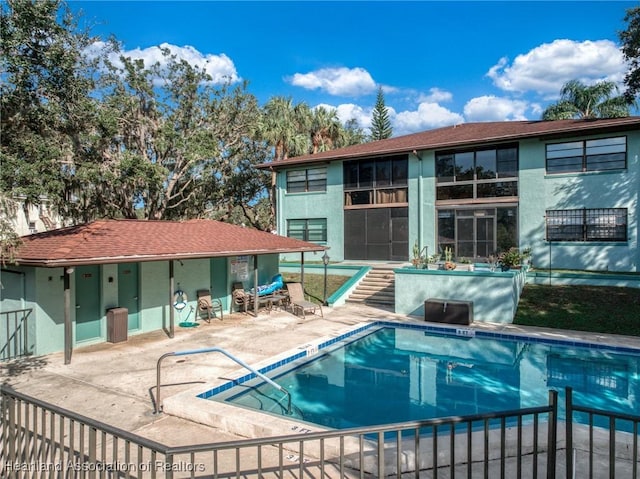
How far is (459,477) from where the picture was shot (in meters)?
4.57

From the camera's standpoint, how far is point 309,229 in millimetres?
23969

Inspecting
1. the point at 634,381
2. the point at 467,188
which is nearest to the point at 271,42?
the point at 467,188

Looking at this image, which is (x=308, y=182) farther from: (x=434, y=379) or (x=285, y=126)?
(x=434, y=379)

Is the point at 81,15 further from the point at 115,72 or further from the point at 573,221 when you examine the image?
the point at 573,221

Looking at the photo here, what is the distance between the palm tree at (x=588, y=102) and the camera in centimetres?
2442

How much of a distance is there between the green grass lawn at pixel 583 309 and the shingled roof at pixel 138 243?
26.8ft

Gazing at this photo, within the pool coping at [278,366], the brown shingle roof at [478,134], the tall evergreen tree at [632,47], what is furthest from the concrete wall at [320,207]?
the tall evergreen tree at [632,47]

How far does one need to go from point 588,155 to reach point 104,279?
18.5 metres

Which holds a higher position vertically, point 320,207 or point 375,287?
point 320,207

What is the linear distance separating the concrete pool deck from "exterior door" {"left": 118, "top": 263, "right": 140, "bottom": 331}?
0.59m

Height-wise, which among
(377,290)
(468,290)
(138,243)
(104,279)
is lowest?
(377,290)

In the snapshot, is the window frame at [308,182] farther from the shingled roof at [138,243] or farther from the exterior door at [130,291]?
the exterior door at [130,291]

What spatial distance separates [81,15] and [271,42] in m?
17.6

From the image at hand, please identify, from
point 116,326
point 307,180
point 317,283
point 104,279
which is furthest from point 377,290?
point 104,279
